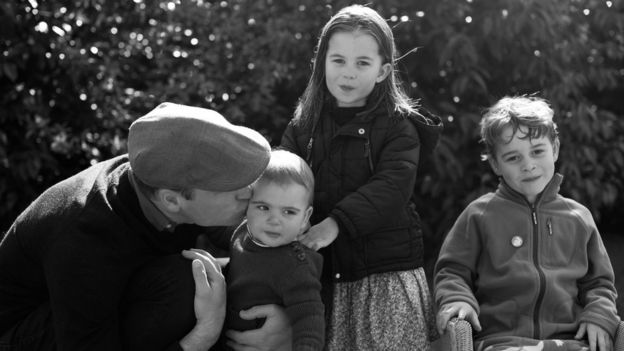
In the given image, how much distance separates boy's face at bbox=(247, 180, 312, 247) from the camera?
114 inches

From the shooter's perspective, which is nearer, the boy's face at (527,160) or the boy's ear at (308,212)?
the boy's ear at (308,212)

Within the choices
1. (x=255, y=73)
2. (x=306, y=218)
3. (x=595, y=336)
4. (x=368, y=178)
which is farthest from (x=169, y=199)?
(x=255, y=73)

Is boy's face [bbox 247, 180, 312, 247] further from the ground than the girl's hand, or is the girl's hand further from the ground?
boy's face [bbox 247, 180, 312, 247]

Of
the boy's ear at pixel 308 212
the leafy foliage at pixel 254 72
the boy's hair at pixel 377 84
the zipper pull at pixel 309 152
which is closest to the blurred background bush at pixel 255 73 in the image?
the leafy foliage at pixel 254 72

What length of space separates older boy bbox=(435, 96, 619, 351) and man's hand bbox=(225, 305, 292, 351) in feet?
1.84

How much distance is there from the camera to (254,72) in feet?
16.1

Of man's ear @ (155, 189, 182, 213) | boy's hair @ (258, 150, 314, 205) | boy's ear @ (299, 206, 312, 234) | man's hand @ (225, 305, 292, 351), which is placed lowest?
man's hand @ (225, 305, 292, 351)

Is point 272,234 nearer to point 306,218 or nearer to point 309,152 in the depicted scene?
point 306,218

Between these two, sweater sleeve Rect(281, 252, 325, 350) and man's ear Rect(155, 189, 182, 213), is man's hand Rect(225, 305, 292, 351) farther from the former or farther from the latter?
man's ear Rect(155, 189, 182, 213)

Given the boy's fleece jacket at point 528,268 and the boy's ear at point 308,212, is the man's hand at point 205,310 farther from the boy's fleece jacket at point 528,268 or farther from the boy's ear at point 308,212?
the boy's fleece jacket at point 528,268

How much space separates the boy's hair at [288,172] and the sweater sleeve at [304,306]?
28 centimetres

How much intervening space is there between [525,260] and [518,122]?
52cm

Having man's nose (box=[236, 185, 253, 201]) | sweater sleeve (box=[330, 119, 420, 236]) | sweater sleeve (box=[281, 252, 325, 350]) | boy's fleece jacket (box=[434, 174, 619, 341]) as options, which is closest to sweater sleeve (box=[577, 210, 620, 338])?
boy's fleece jacket (box=[434, 174, 619, 341])

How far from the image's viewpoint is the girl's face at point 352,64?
3.18 metres
